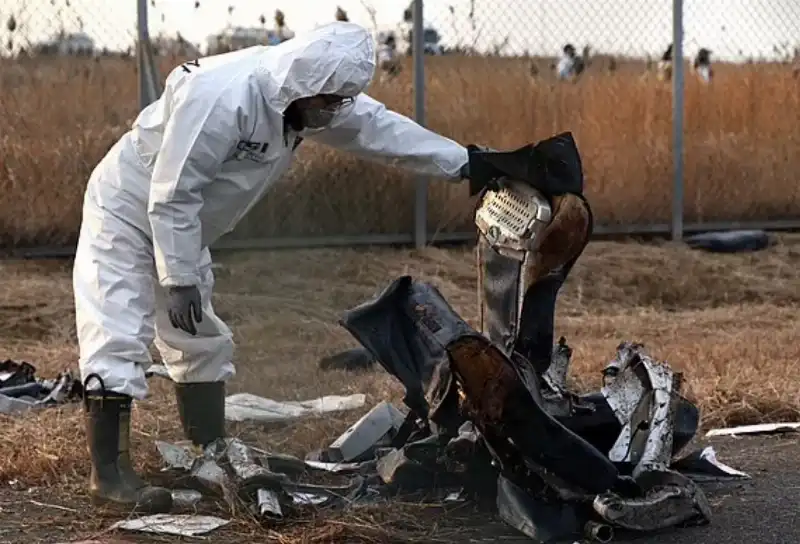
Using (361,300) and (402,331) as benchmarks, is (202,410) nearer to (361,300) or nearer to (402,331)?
(402,331)

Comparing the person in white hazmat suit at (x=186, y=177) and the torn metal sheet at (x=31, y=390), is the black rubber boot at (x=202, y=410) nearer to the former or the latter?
the person in white hazmat suit at (x=186, y=177)

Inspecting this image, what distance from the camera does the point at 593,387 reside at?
253 inches

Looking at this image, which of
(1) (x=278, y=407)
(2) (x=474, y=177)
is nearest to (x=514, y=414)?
(2) (x=474, y=177)

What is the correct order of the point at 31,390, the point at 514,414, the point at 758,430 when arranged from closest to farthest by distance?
the point at 514,414 < the point at 758,430 < the point at 31,390

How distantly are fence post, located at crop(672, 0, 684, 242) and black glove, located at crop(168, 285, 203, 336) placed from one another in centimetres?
708

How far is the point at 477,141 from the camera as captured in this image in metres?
10.3

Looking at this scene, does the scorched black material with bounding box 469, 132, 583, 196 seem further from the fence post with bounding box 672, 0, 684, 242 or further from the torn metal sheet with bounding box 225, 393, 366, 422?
the fence post with bounding box 672, 0, 684, 242

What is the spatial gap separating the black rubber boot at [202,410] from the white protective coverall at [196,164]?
368mm

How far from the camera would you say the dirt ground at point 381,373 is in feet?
14.1

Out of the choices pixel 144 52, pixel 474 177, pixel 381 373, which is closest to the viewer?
pixel 474 177

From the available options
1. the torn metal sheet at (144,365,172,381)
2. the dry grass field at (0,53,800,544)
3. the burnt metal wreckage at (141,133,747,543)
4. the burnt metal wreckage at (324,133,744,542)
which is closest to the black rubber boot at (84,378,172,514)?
the burnt metal wreckage at (141,133,747,543)

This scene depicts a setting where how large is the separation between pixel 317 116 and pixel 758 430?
8.14 feet

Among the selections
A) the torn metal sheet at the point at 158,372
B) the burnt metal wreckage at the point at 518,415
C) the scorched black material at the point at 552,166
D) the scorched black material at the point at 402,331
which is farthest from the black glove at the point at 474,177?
the torn metal sheet at the point at 158,372

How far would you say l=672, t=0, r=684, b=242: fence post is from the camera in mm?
10664
